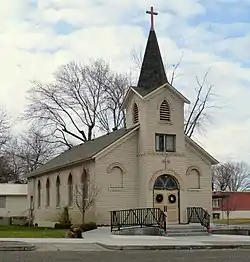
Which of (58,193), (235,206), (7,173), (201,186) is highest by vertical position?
(7,173)

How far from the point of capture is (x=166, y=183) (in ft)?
121

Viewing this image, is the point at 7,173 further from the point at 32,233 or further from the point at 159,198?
the point at 32,233

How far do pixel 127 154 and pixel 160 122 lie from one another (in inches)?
115

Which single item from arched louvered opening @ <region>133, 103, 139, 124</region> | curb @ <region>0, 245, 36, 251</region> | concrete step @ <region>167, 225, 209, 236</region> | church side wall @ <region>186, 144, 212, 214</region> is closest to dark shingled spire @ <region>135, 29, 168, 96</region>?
arched louvered opening @ <region>133, 103, 139, 124</region>

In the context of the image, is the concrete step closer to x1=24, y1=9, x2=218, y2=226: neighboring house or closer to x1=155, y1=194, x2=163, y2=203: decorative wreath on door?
x1=24, y1=9, x2=218, y2=226: neighboring house

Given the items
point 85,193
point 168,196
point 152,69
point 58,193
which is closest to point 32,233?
point 85,193

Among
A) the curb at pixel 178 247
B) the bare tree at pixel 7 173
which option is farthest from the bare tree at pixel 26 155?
the curb at pixel 178 247

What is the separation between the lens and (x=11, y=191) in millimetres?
59312

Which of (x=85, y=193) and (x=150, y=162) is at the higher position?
(x=150, y=162)

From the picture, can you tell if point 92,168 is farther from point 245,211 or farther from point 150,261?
point 245,211

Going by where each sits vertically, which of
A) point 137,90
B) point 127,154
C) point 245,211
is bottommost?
point 245,211

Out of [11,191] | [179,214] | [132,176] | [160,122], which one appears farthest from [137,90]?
[11,191]

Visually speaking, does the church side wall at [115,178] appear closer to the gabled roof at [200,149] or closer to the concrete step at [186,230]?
the concrete step at [186,230]

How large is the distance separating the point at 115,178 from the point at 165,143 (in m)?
3.91
